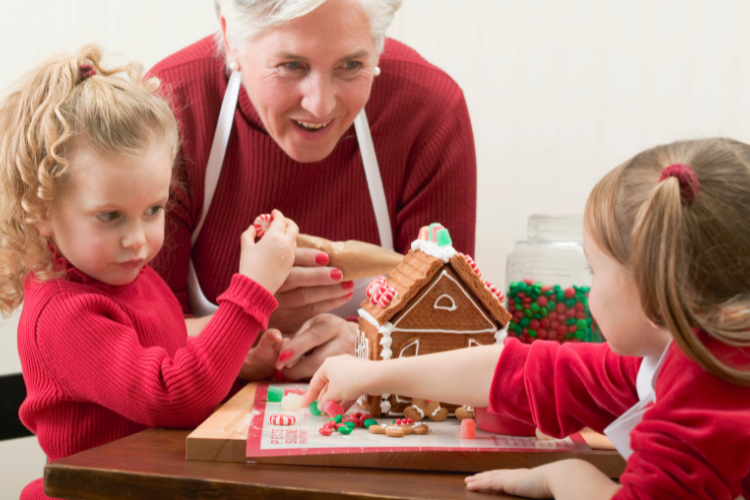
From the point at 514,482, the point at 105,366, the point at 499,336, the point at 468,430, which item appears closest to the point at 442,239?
the point at 499,336

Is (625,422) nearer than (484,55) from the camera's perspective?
Yes

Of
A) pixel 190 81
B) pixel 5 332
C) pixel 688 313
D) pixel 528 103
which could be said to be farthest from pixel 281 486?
pixel 528 103

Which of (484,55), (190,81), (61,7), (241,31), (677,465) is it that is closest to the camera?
(677,465)

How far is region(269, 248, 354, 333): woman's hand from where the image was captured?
1.27m

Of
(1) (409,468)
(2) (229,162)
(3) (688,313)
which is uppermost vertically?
(2) (229,162)

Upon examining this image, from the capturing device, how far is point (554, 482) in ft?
2.39

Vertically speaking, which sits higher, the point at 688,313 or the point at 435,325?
the point at 688,313

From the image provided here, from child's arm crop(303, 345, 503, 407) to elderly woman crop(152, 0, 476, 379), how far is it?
1.10ft

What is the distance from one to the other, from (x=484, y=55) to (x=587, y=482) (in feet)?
6.06

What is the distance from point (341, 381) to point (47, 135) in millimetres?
548

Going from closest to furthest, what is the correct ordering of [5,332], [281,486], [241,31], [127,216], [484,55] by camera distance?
[281,486] → [127,216] → [241,31] → [5,332] → [484,55]

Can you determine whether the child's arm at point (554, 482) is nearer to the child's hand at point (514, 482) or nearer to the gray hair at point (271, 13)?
the child's hand at point (514, 482)

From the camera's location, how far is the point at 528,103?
7.64 ft

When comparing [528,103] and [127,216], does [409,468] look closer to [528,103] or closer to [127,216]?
[127,216]
